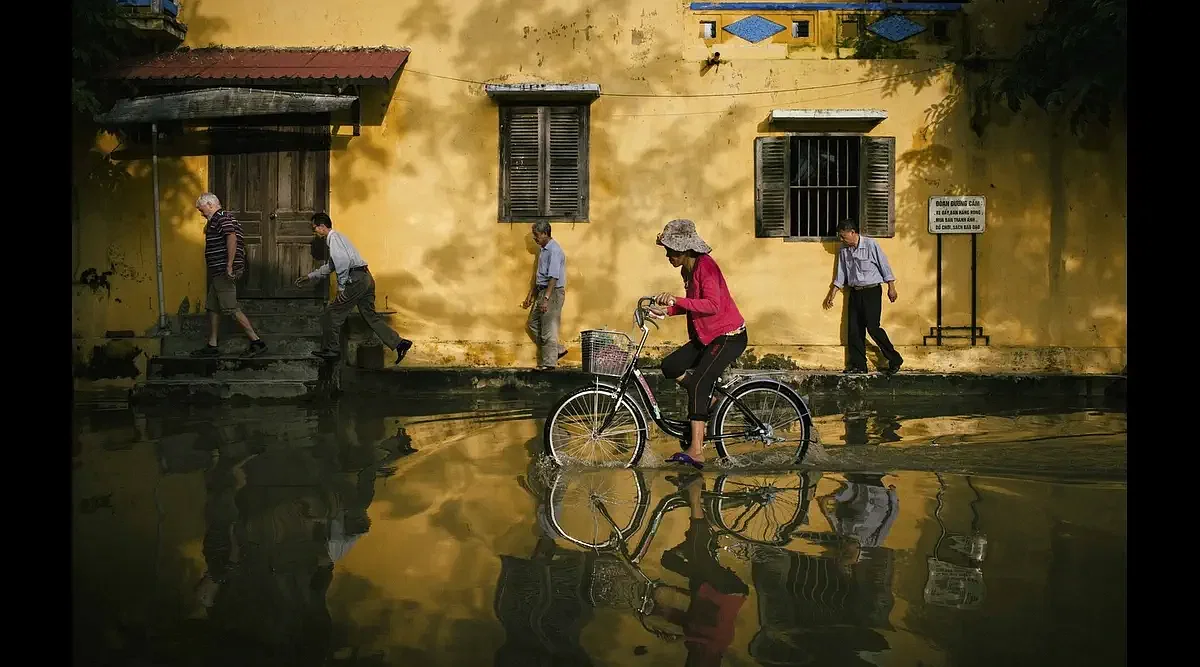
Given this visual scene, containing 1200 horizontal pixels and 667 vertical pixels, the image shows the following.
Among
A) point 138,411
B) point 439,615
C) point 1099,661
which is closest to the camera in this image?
point 1099,661

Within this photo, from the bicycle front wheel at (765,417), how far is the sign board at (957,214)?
6287 mm

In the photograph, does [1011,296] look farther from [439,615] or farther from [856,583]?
[439,615]

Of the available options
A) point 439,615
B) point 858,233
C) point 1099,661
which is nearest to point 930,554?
point 1099,661

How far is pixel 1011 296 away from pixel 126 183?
35.2 feet

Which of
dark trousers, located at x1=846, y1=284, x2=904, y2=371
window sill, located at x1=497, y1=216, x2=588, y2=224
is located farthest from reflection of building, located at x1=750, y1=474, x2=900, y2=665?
window sill, located at x1=497, y1=216, x2=588, y2=224

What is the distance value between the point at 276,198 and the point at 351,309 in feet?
6.33

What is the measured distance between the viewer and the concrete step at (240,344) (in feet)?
38.9

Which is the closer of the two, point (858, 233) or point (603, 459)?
point (603, 459)

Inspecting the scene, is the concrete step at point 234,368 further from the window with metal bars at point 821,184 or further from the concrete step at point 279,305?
the window with metal bars at point 821,184

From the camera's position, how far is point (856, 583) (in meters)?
4.57

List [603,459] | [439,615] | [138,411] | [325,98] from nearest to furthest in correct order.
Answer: [439,615], [603,459], [138,411], [325,98]

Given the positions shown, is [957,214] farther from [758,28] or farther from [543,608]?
[543,608]

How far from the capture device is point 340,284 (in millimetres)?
11477

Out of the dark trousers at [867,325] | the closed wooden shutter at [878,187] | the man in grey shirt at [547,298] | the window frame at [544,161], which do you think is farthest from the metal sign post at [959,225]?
the man in grey shirt at [547,298]
